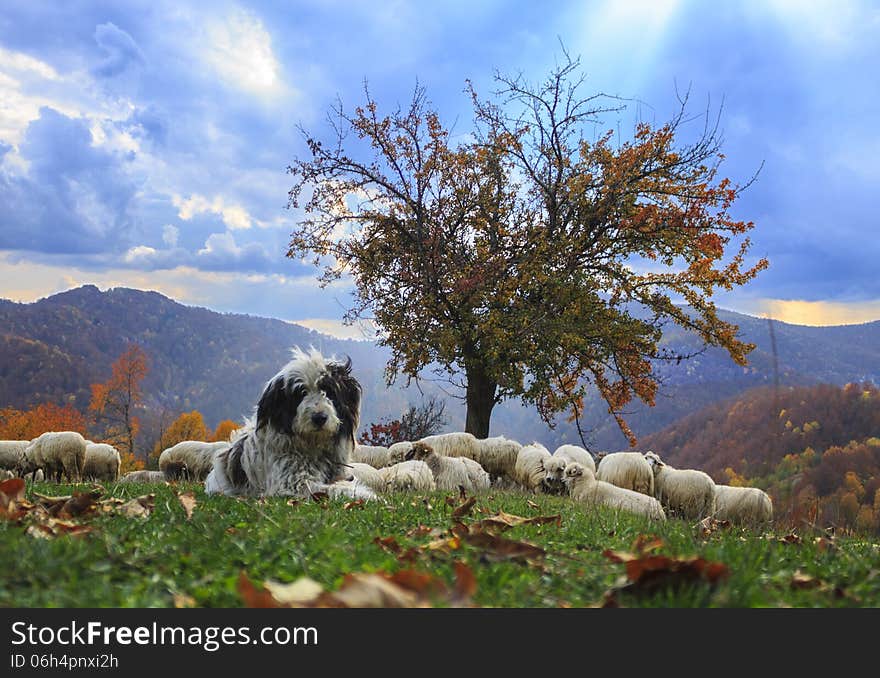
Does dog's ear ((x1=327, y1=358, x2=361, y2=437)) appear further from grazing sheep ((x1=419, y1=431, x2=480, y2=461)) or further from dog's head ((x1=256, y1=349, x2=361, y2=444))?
grazing sheep ((x1=419, y1=431, x2=480, y2=461))

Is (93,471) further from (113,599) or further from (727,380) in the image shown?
(727,380)

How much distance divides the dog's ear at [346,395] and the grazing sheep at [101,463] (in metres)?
13.7

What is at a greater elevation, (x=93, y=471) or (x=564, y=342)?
(x=564, y=342)

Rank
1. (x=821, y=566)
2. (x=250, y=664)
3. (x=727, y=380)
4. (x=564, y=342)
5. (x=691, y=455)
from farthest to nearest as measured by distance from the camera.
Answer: (x=727, y=380), (x=691, y=455), (x=564, y=342), (x=821, y=566), (x=250, y=664)

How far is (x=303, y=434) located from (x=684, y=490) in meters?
10.8

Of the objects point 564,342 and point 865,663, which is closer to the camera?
point 865,663

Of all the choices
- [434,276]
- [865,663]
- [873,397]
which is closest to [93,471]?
[434,276]

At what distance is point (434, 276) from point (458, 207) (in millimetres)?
2960

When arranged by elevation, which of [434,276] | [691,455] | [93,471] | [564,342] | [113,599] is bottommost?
[691,455]

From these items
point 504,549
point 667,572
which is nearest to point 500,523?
point 504,549

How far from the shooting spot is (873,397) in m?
65.1

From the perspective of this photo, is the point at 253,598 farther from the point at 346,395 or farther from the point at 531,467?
the point at 531,467

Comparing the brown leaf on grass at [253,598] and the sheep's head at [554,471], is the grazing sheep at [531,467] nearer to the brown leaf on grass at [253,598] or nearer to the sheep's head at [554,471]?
the sheep's head at [554,471]

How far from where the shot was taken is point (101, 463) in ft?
64.3
